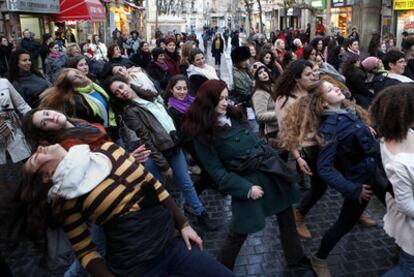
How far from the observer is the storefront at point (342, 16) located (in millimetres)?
25984

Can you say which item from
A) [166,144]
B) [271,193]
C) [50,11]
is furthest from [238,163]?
[50,11]

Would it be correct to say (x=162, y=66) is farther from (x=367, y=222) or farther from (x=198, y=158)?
(x=367, y=222)

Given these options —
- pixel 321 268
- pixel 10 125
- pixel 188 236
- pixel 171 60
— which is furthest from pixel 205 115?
pixel 171 60

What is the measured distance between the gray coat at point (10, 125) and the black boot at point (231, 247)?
3265 millimetres

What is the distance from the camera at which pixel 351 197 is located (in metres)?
3.34

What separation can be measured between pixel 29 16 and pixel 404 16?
58.7 ft

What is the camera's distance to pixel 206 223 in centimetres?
492

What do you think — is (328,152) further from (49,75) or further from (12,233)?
(49,75)

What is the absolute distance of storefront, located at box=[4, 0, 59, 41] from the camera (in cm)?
1460

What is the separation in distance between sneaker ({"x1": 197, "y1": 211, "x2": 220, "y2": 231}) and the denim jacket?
1836 millimetres

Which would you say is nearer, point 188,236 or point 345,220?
point 188,236

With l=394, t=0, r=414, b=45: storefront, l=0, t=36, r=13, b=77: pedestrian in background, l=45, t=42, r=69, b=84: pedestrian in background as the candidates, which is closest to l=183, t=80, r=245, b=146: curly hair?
l=45, t=42, r=69, b=84: pedestrian in background

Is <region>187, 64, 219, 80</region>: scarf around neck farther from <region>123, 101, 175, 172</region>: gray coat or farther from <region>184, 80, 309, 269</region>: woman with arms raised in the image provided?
<region>184, 80, 309, 269</region>: woman with arms raised

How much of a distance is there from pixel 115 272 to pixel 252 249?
7.62 ft
